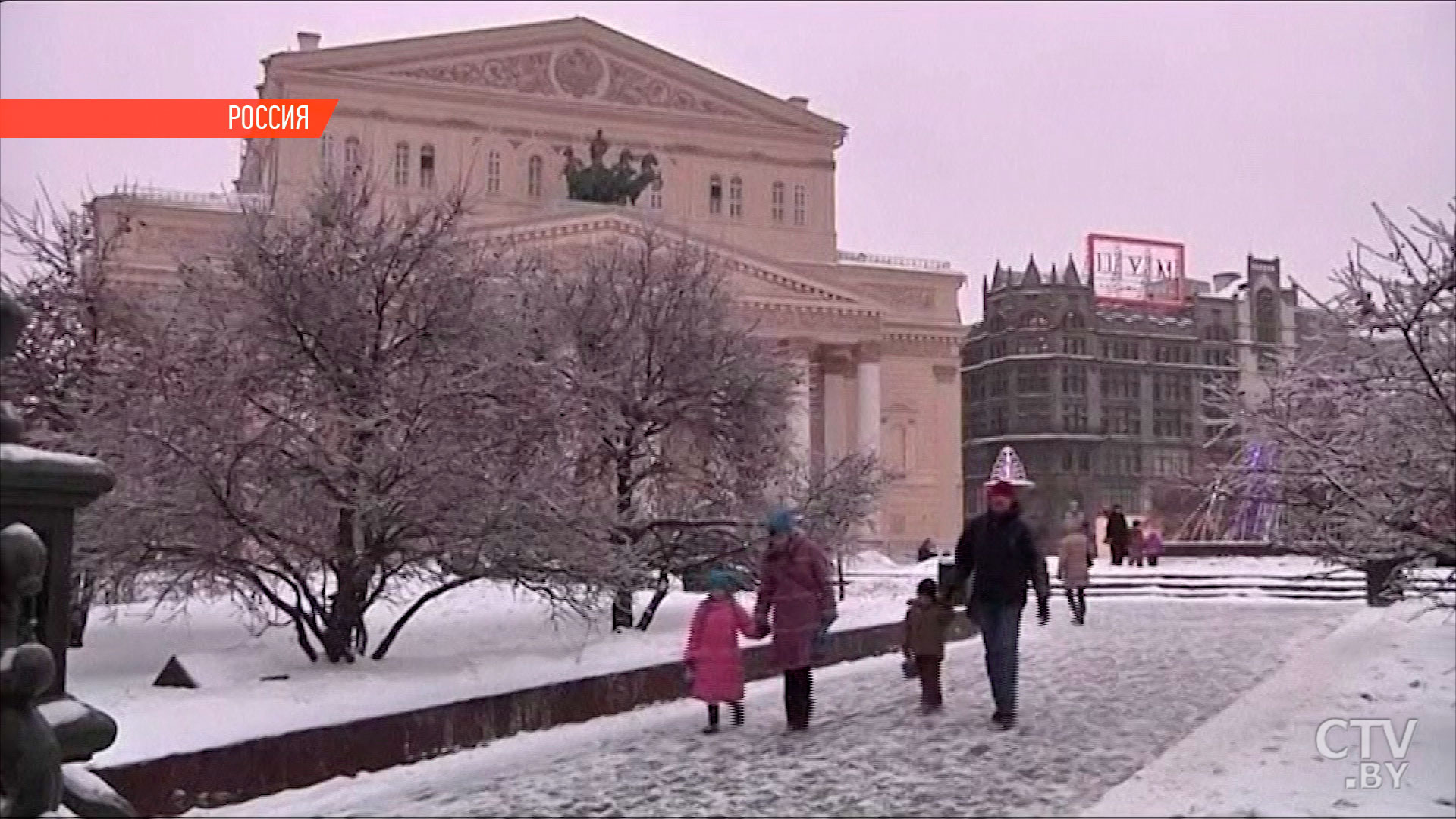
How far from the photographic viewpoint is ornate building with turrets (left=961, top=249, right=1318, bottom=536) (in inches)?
3824

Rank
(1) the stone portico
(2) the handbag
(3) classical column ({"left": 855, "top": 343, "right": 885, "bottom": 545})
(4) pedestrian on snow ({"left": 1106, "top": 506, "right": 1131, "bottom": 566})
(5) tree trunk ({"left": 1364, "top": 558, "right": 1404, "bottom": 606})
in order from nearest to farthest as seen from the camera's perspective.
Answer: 1. (5) tree trunk ({"left": 1364, "top": 558, "right": 1404, "bottom": 606})
2. (2) the handbag
3. (4) pedestrian on snow ({"left": 1106, "top": 506, "right": 1131, "bottom": 566})
4. (1) the stone portico
5. (3) classical column ({"left": 855, "top": 343, "right": 885, "bottom": 545})

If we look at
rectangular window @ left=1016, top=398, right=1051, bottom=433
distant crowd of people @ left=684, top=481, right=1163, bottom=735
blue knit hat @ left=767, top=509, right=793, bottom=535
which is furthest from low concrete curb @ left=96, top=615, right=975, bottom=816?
rectangular window @ left=1016, top=398, right=1051, bottom=433

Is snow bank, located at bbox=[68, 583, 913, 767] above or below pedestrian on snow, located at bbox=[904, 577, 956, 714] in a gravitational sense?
below

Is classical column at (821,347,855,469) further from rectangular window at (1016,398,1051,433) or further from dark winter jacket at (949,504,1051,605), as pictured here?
dark winter jacket at (949,504,1051,605)

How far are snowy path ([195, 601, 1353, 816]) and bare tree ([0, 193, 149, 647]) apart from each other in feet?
15.1

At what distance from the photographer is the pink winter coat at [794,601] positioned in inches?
372

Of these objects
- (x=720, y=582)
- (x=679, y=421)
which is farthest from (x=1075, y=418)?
(x=720, y=582)

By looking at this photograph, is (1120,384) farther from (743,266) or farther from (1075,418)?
(743,266)

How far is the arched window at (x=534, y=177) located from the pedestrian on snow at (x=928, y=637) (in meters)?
52.9

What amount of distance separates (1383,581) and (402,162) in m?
50.5

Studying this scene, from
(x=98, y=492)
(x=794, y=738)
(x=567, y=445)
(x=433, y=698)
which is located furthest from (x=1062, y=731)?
(x=567, y=445)

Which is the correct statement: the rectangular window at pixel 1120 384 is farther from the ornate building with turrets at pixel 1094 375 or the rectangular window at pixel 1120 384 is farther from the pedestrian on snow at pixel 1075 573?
the pedestrian on snow at pixel 1075 573

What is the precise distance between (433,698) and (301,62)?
51.2 metres

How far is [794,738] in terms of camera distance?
936 cm
